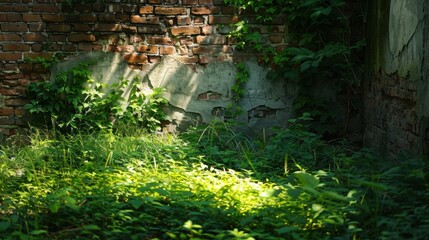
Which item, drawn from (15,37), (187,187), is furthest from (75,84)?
(187,187)

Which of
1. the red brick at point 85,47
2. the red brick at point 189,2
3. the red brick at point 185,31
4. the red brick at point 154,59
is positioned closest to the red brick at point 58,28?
the red brick at point 85,47

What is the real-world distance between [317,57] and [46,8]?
9.66 ft

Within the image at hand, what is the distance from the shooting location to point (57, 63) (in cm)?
574

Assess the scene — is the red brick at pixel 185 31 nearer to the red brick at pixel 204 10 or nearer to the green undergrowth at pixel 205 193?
the red brick at pixel 204 10

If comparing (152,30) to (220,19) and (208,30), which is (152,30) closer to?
(208,30)

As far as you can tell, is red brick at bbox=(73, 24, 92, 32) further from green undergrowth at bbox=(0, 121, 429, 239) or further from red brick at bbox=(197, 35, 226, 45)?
green undergrowth at bbox=(0, 121, 429, 239)

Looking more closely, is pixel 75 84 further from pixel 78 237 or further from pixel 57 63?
pixel 78 237

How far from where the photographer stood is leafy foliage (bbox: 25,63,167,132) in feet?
18.4

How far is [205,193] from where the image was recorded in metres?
3.55

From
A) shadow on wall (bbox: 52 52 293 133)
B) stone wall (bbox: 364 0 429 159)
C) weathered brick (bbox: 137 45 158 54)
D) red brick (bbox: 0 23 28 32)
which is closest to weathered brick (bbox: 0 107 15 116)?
red brick (bbox: 0 23 28 32)

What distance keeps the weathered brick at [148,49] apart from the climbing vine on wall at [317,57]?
33.6 inches

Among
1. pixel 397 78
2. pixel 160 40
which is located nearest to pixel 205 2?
pixel 160 40

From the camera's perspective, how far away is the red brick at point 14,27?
5.69 m

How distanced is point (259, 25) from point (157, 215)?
126 inches
